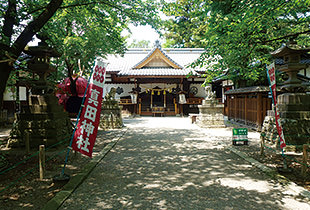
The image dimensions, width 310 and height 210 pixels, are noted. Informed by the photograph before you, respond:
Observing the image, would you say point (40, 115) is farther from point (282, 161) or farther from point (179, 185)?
point (282, 161)

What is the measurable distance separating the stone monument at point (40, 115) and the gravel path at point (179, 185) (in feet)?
8.00

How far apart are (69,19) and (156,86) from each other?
42.6 ft

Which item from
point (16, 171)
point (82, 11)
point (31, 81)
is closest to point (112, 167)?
point (16, 171)

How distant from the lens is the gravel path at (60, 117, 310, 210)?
3275mm

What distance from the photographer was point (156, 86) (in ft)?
69.6

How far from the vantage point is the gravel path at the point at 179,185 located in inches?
129

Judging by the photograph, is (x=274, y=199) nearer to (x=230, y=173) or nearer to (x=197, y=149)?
(x=230, y=173)

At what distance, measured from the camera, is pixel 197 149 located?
7.09 metres

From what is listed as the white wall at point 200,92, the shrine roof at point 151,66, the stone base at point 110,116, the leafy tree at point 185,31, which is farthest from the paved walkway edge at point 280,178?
the leafy tree at point 185,31

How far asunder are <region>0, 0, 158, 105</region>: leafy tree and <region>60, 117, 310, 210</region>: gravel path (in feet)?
11.8

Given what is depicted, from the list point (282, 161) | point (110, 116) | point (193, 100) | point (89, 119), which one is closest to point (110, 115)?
point (110, 116)

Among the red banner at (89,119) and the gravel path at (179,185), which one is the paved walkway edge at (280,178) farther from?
the red banner at (89,119)

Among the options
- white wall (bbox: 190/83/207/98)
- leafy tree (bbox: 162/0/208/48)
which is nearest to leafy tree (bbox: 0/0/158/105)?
white wall (bbox: 190/83/207/98)

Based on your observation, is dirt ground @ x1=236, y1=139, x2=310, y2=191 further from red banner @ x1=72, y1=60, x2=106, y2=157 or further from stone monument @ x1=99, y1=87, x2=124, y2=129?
stone monument @ x1=99, y1=87, x2=124, y2=129
